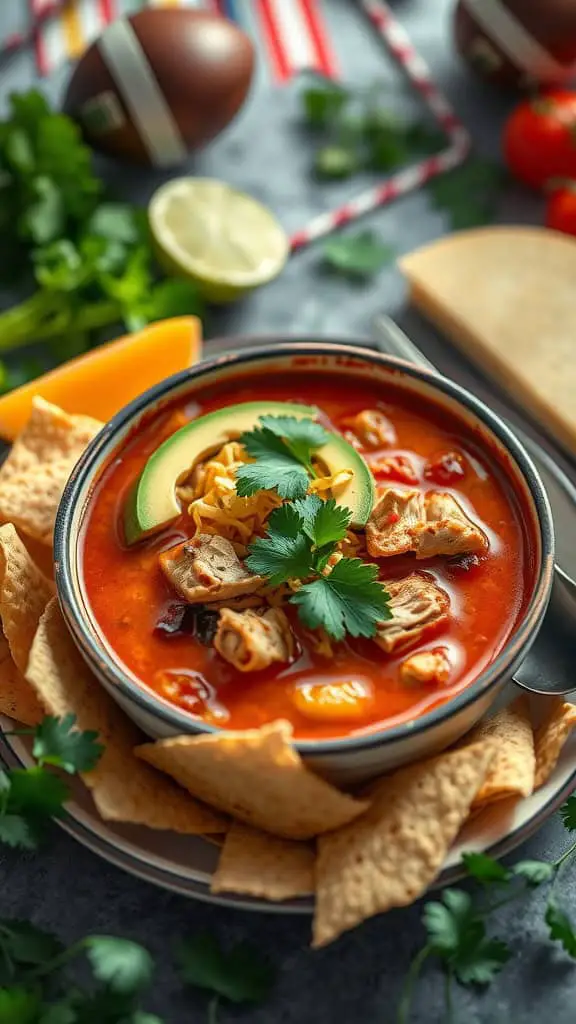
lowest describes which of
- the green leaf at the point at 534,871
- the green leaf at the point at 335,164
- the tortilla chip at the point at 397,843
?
the green leaf at the point at 534,871

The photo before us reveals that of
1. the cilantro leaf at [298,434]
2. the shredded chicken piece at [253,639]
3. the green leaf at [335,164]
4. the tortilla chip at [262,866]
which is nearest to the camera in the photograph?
the tortilla chip at [262,866]

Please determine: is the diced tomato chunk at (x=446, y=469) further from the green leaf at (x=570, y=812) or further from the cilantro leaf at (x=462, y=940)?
the cilantro leaf at (x=462, y=940)

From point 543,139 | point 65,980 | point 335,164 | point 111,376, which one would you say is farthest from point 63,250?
point 65,980

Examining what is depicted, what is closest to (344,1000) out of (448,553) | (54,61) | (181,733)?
(181,733)

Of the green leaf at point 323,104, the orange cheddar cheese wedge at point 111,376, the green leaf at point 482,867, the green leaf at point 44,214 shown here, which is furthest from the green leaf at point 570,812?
the green leaf at point 323,104

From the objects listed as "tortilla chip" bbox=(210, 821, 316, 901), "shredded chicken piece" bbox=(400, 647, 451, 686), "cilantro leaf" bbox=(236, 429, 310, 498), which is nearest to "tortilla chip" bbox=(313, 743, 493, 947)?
"tortilla chip" bbox=(210, 821, 316, 901)

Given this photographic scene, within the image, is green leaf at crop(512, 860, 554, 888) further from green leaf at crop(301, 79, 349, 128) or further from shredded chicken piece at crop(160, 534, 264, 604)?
green leaf at crop(301, 79, 349, 128)

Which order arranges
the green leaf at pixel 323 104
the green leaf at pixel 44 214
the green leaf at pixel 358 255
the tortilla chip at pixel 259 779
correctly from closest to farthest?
the tortilla chip at pixel 259 779 → the green leaf at pixel 44 214 → the green leaf at pixel 358 255 → the green leaf at pixel 323 104

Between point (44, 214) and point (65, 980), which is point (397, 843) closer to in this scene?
point (65, 980)
